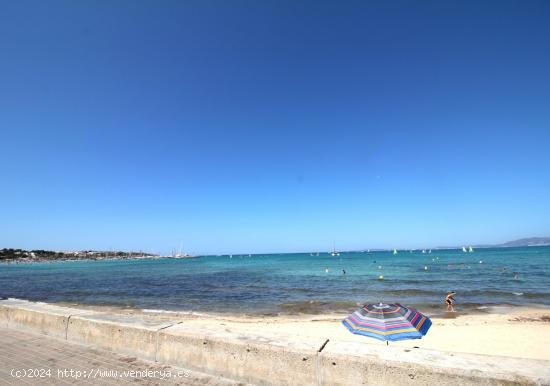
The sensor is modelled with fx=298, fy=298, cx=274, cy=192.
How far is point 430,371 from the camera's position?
9.19ft

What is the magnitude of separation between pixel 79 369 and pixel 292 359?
3182mm

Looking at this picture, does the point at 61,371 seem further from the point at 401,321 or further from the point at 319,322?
the point at 319,322

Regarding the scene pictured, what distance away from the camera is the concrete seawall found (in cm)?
275

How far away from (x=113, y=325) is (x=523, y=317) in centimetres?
1911

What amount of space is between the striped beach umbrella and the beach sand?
581 mm

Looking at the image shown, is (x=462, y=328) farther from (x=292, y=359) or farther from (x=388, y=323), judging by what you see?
(x=292, y=359)

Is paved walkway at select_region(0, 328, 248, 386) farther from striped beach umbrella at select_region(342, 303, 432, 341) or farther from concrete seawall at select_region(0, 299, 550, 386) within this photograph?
striped beach umbrella at select_region(342, 303, 432, 341)

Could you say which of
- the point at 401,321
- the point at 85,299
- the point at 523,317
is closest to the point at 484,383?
the point at 401,321

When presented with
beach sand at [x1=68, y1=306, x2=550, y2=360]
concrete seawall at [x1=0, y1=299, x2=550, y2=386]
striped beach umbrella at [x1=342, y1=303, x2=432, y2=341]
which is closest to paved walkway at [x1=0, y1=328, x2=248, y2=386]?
concrete seawall at [x1=0, y1=299, x2=550, y2=386]

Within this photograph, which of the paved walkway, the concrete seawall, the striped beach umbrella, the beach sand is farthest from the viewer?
the beach sand

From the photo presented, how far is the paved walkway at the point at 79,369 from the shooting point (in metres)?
3.85

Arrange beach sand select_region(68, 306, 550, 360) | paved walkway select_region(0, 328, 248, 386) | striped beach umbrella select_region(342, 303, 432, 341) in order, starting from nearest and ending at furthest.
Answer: paved walkway select_region(0, 328, 248, 386), striped beach umbrella select_region(342, 303, 432, 341), beach sand select_region(68, 306, 550, 360)

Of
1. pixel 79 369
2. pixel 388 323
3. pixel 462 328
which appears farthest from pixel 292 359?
pixel 462 328

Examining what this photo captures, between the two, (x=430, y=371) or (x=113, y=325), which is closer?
(x=430, y=371)
